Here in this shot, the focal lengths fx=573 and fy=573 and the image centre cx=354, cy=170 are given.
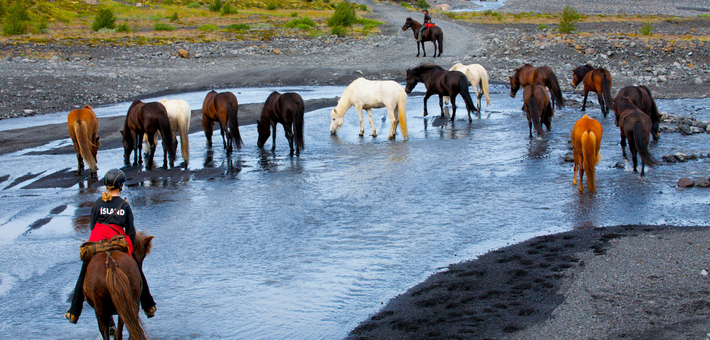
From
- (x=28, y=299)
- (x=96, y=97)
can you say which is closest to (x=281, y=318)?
(x=28, y=299)

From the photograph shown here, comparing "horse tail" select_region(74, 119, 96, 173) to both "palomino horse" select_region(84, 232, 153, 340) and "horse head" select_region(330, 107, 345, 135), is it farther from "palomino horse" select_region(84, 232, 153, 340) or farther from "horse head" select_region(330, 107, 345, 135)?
"palomino horse" select_region(84, 232, 153, 340)

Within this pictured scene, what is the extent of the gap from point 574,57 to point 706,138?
43.6 ft

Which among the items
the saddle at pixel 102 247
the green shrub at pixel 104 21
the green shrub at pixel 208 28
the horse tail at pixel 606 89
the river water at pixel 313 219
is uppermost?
the green shrub at pixel 104 21

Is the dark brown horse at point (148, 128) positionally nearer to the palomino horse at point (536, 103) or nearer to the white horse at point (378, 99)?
the white horse at point (378, 99)

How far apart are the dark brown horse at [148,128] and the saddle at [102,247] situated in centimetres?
725

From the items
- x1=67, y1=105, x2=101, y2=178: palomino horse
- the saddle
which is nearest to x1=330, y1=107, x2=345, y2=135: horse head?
x1=67, y1=105, x2=101, y2=178: palomino horse

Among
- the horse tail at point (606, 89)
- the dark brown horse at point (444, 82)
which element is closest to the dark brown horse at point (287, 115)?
the dark brown horse at point (444, 82)

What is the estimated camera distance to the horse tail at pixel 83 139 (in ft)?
36.0

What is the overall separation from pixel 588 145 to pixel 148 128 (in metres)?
8.32

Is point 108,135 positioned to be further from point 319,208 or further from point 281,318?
point 281,318

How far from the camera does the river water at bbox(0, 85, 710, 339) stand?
5.87m

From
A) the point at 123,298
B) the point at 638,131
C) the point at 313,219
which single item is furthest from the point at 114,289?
the point at 638,131

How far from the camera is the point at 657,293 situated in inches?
201

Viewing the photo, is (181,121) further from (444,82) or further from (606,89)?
(606,89)
